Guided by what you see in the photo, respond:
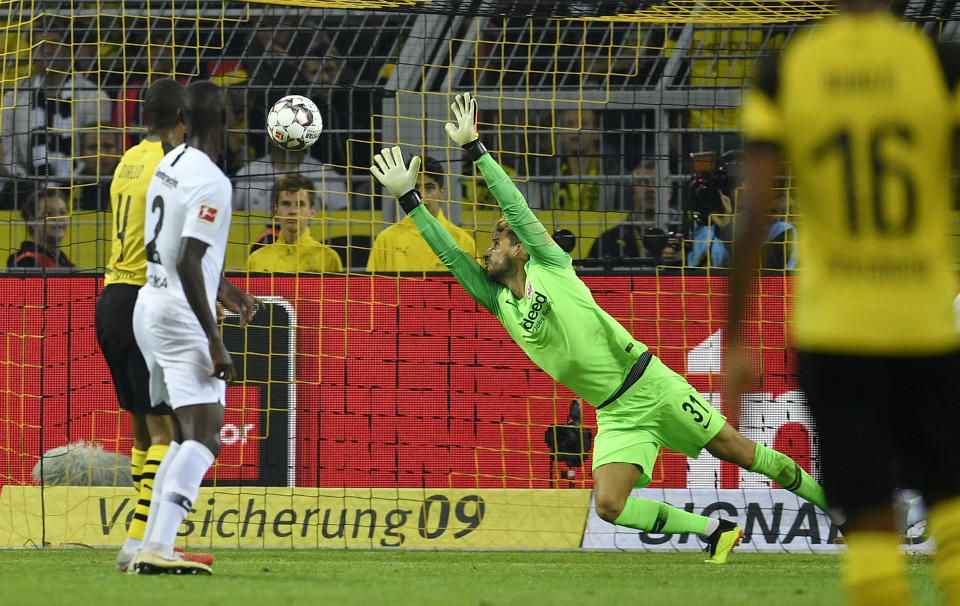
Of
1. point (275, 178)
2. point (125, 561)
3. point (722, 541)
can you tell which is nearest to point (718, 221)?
point (722, 541)

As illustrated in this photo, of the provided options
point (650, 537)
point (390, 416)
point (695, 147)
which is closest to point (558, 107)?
point (695, 147)

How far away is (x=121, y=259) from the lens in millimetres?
6480

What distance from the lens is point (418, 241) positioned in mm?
9812

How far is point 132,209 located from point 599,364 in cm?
262

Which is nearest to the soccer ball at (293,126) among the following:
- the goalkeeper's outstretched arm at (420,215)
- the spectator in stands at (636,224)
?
the goalkeeper's outstretched arm at (420,215)

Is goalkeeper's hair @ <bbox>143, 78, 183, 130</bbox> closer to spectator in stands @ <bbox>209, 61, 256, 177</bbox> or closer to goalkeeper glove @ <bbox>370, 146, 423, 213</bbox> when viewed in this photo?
goalkeeper glove @ <bbox>370, 146, 423, 213</bbox>

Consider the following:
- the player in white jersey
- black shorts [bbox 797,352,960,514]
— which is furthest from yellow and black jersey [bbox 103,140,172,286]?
black shorts [bbox 797,352,960,514]

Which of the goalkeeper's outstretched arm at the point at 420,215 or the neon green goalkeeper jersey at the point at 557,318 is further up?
the goalkeeper's outstretched arm at the point at 420,215

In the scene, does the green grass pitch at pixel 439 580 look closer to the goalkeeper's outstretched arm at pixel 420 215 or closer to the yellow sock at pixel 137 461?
the yellow sock at pixel 137 461

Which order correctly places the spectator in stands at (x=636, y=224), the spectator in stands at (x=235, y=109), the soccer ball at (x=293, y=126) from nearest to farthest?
the soccer ball at (x=293, y=126) < the spectator in stands at (x=636, y=224) < the spectator in stands at (x=235, y=109)

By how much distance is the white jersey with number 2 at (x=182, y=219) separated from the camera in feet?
18.6

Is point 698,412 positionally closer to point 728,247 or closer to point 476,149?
point 476,149

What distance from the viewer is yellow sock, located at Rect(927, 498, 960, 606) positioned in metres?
3.17

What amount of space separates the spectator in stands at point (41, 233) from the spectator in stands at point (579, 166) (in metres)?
3.67
